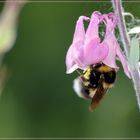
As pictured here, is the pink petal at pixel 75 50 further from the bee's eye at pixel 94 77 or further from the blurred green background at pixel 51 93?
the blurred green background at pixel 51 93

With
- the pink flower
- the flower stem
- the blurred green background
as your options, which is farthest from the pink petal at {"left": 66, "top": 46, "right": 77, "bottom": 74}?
the blurred green background

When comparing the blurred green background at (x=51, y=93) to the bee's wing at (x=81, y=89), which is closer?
the bee's wing at (x=81, y=89)

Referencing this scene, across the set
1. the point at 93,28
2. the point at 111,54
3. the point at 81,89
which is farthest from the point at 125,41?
the point at 81,89

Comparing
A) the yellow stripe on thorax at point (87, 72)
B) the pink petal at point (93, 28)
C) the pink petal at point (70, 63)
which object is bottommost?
the yellow stripe on thorax at point (87, 72)

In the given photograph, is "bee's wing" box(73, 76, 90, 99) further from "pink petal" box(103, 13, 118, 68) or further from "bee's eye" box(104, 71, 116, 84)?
"pink petal" box(103, 13, 118, 68)

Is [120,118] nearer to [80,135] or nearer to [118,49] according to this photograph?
[80,135]

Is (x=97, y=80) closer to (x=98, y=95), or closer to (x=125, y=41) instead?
(x=98, y=95)

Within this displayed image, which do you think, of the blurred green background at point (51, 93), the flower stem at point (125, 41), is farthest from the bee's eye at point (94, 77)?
the blurred green background at point (51, 93)
